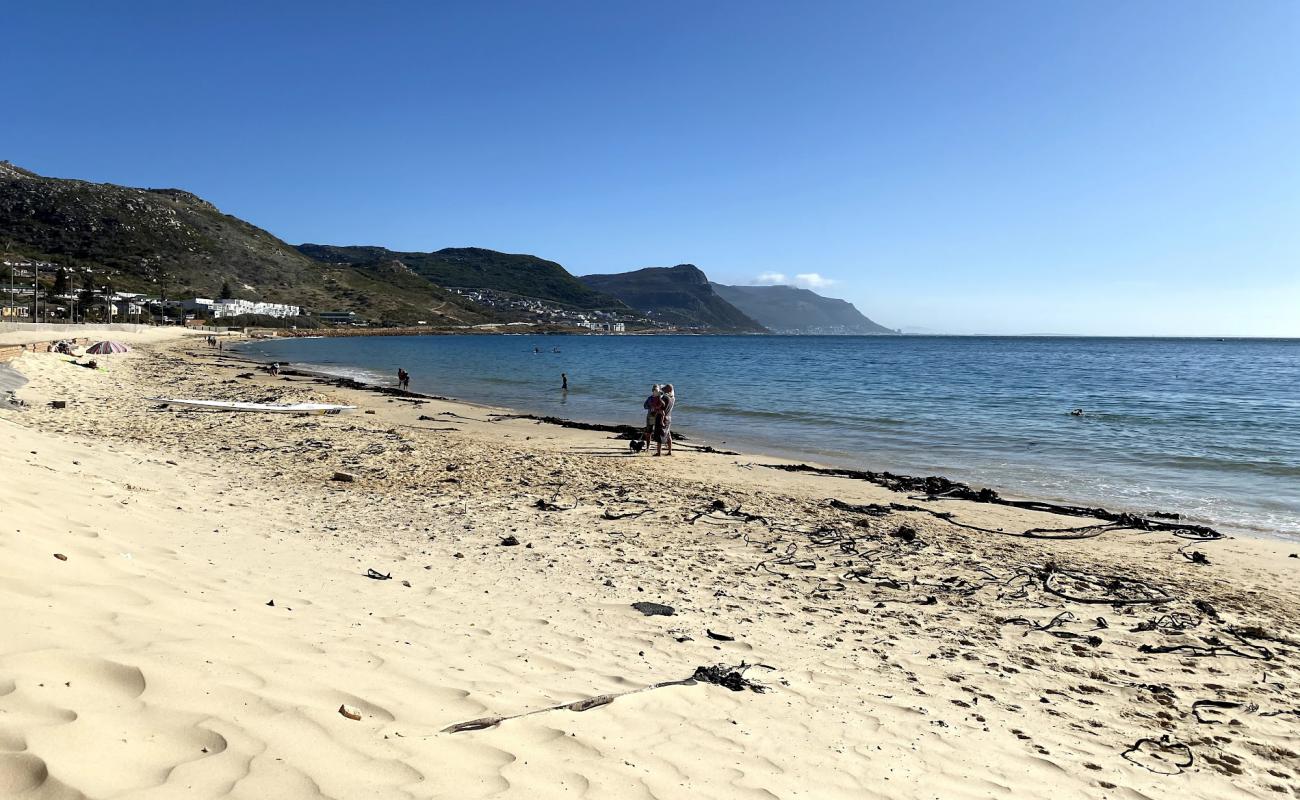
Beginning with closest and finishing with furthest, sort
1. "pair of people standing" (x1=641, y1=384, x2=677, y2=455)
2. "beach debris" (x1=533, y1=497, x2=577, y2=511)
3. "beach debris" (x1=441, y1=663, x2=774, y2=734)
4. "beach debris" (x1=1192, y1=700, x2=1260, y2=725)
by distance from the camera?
"beach debris" (x1=441, y1=663, x2=774, y2=734) < "beach debris" (x1=1192, y1=700, x2=1260, y2=725) < "beach debris" (x1=533, y1=497, x2=577, y2=511) < "pair of people standing" (x1=641, y1=384, x2=677, y2=455)

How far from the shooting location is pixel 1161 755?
4371mm

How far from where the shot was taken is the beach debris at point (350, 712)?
3243 mm

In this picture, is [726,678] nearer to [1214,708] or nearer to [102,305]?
[1214,708]

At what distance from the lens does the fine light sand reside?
296 cm

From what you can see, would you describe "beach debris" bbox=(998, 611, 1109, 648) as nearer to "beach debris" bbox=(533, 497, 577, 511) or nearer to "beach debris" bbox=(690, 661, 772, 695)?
"beach debris" bbox=(690, 661, 772, 695)

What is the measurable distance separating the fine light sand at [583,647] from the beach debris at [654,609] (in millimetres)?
105

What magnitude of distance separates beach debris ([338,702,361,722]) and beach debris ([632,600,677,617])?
10.2 feet

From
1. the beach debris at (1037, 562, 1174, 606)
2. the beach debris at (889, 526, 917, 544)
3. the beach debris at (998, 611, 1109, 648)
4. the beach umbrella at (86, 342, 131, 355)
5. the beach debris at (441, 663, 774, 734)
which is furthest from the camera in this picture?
the beach umbrella at (86, 342, 131, 355)

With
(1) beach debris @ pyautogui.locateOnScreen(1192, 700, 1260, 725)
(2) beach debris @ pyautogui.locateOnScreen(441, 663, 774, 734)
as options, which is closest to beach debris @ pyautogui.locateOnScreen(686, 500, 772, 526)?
(2) beach debris @ pyautogui.locateOnScreen(441, 663, 774, 734)

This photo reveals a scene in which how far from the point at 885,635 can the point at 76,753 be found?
5.47 m

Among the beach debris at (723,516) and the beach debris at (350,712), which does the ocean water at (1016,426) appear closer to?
the beach debris at (723,516)

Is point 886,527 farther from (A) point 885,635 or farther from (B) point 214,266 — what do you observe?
(B) point 214,266

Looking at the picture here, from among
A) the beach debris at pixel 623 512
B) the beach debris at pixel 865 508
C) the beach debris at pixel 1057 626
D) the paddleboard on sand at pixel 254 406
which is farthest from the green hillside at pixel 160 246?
the beach debris at pixel 1057 626

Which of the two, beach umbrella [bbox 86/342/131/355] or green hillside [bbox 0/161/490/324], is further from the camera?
green hillside [bbox 0/161/490/324]
